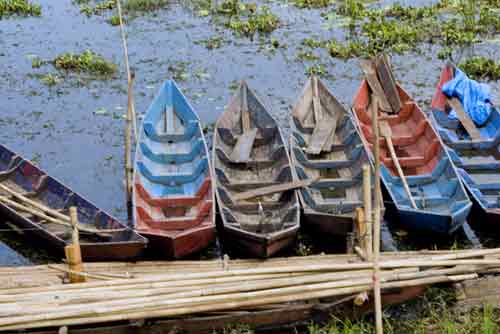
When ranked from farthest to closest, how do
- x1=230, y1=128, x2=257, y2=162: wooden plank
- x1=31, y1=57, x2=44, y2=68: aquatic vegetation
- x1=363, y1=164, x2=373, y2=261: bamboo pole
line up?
x1=31, y1=57, x2=44, y2=68: aquatic vegetation → x1=230, y1=128, x2=257, y2=162: wooden plank → x1=363, y1=164, x2=373, y2=261: bamboo pole

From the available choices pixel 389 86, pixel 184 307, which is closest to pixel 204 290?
pixel 184 307

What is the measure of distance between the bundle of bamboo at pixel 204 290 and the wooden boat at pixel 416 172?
1.81m

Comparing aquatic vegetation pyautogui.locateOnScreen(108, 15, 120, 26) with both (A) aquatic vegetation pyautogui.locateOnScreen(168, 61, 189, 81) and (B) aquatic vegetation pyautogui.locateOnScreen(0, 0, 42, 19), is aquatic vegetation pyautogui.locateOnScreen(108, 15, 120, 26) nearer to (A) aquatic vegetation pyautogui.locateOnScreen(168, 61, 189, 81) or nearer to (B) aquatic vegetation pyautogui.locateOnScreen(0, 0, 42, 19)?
(B) aquatic vegetation pyautogui.locateOnScreen(0, 0, 42, 19)

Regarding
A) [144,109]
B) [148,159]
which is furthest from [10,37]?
[148,159]

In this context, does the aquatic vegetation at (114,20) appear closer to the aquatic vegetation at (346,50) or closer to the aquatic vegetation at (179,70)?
the aquatic vegetation at (179,70)

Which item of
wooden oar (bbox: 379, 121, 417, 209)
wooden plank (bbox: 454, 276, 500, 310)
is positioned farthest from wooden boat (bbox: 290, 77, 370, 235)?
wooden plank (bbox: 454, 276, 500, 310)

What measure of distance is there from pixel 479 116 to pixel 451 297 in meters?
4.74

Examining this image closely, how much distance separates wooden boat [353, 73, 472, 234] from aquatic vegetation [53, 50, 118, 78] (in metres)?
6.22

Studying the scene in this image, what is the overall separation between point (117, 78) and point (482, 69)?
25.8 feet

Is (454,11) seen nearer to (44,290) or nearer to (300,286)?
(300,286)

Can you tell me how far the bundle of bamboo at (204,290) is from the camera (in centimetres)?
673

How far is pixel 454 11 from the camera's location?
18188 millimetres

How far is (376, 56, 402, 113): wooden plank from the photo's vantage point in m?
11.9

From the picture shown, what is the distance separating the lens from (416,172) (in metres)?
10.7
